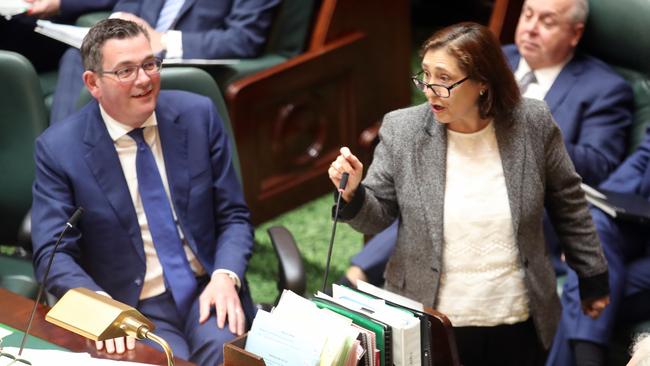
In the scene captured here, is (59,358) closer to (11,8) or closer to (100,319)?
(100,319)

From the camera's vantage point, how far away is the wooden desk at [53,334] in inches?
87.1

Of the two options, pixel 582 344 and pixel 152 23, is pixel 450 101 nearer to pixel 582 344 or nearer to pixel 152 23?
pixel 582 344

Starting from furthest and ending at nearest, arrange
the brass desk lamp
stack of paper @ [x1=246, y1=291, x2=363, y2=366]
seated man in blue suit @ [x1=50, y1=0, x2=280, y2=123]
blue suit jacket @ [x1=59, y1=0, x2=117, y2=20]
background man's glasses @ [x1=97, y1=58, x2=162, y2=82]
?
blue suit jacket @ [x1=59, y1=0, x2=117, y2=20] → seated man in blue suit @ [x1=50, y1=0, x2=280, y2=123] → background man's glasses @ [x1=97, y1=58, x2=162, y2=82] → the brass desk lamp → stack of paper @ [x1=246, y1=291, x2=363, y2=366]

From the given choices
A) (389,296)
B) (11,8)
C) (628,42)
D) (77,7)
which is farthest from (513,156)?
(77,7)

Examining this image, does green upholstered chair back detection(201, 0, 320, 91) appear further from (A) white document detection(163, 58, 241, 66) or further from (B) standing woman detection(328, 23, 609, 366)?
(B) standing woman detection(328, 23, 609, 366)

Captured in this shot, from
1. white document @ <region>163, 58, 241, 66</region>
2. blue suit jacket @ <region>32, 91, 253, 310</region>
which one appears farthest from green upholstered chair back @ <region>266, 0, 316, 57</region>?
blue suit jacket @ <region>32, 91, 253, 310</region>

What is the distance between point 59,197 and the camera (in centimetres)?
262

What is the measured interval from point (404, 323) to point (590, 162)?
1.39 meters

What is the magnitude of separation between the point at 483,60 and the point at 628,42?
110cm

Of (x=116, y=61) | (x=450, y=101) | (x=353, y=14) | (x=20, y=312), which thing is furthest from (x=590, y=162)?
(x=20, y=312)

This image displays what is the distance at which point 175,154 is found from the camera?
8.98ft

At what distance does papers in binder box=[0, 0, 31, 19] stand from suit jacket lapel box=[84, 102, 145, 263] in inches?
46.5

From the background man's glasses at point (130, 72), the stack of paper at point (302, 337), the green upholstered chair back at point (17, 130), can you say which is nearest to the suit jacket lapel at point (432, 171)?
the stack of paper at point (302, 337)

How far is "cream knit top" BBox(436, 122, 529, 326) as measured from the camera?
250cm
